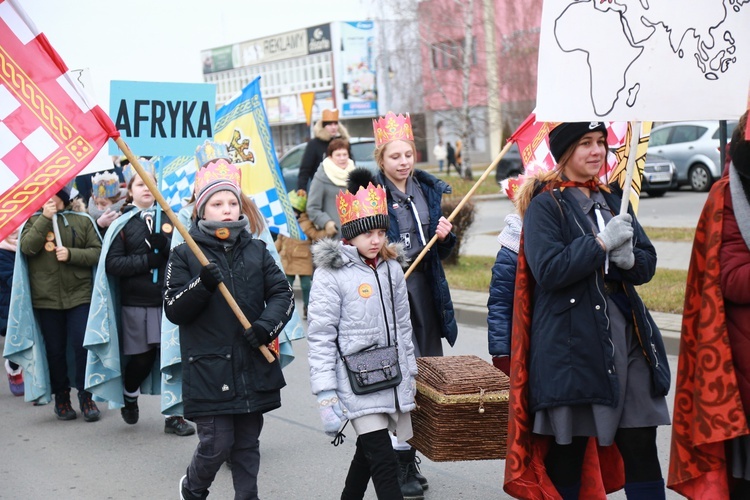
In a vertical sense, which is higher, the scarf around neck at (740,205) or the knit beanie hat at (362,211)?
the scarf around neck at (740,205)

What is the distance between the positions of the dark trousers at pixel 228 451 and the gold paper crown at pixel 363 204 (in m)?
1.05

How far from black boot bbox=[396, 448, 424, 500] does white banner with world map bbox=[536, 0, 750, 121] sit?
7.54ft

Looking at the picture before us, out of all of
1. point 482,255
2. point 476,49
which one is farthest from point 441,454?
point 476,49

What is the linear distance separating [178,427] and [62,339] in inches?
47.8

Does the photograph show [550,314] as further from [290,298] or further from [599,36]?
[290,298]

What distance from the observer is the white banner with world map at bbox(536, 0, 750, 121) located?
3.54 meters

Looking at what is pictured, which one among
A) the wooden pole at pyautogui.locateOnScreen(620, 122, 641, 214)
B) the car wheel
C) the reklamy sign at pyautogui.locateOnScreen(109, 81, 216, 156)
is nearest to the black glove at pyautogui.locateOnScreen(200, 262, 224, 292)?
the wooden pole at pyautogui.locateOnScreen(620, 122, 641, 214)

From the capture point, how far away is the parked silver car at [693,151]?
21.2 m

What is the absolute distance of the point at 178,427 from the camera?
22.0 ft

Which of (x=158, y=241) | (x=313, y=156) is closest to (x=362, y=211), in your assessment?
(x=158, y=241)

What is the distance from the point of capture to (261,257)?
4773 millimetres

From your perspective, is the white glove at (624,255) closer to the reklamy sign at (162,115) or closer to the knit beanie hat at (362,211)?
the knit beanie hat at (362,211)

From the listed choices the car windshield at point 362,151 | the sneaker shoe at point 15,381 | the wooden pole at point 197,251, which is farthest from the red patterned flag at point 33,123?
the car windshield at point 362,151

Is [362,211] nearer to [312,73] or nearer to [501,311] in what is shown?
[501,311]
